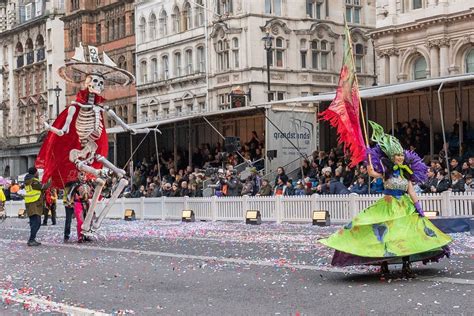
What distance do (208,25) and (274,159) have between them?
19.8m

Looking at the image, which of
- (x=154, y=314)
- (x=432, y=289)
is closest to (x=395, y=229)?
(x=432, y=289)

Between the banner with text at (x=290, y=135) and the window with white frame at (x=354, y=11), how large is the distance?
776 inches

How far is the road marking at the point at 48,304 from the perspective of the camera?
9.73 meters

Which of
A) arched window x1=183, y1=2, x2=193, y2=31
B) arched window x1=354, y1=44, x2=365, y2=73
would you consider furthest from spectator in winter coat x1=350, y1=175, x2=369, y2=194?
arched window x1=183, y1=2, x2=193, y2=31

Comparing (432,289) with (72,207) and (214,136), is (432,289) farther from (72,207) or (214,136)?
(214,136)

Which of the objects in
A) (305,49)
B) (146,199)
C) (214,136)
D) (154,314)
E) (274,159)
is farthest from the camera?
(305,49)

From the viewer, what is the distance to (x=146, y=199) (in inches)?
1371

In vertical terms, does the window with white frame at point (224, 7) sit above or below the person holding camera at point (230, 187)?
above

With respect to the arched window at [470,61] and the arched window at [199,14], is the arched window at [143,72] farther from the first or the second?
→ the arched window at [470,61]

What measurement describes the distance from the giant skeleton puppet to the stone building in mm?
27438

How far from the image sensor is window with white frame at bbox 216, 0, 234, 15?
53.7m

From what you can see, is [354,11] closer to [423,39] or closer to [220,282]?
[423,39]

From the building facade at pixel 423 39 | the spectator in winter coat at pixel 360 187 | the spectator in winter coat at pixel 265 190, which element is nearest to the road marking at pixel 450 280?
the spectator in winter coat at pixel 360 187

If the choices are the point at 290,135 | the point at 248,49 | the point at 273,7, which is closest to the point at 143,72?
the point at 248,49
